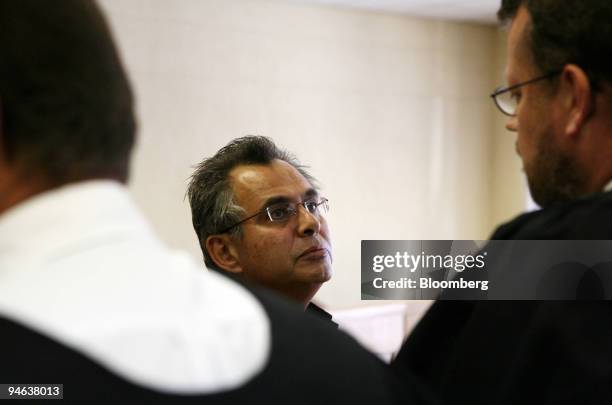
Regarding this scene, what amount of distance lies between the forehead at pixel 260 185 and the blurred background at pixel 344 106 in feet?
9.43

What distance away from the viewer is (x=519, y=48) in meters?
1.24

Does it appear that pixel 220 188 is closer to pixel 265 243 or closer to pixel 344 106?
pixel 265 243

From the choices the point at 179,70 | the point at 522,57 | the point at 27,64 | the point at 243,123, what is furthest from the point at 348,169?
the point at 27,64

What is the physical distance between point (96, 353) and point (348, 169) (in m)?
6.17

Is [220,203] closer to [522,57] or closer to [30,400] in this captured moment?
[522,57]

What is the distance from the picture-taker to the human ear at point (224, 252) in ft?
8.30

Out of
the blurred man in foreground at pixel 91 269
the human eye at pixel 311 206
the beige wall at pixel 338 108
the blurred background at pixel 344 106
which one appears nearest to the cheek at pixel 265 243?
the human eye at pixel 311 206

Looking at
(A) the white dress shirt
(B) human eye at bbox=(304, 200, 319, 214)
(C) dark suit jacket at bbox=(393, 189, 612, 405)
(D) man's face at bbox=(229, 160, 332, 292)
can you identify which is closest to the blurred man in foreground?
(A) the white dress shirt

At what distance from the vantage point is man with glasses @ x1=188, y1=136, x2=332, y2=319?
97.9 inches

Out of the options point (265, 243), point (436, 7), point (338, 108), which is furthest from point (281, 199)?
point (436, 7)

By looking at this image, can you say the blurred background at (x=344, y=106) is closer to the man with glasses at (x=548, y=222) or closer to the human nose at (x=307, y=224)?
the human nose at (x=307, y=224)

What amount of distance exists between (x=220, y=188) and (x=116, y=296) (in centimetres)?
185

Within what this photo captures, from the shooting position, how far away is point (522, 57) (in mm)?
1230

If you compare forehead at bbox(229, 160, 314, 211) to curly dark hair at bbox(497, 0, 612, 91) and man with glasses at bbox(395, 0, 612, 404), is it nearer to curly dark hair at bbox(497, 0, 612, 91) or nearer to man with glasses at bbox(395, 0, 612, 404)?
man with glasses at bbox(395, 0, 612, 404)
